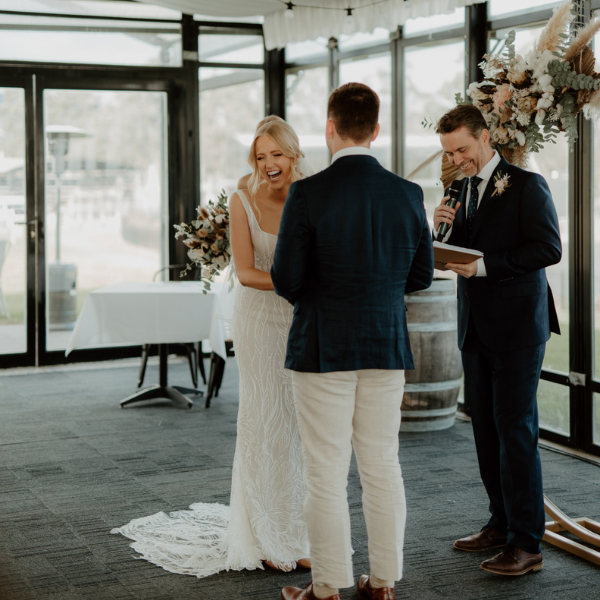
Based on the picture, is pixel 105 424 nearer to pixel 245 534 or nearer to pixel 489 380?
pixel 245 534

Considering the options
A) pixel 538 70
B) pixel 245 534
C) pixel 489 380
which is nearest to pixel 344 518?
pixel 245 534

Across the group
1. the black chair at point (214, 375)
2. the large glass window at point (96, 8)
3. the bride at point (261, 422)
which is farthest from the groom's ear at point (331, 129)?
the large glass window at point (96, 8)

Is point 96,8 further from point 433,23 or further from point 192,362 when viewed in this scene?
point 192,362

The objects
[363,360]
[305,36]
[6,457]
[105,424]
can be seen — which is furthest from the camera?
[305,36]

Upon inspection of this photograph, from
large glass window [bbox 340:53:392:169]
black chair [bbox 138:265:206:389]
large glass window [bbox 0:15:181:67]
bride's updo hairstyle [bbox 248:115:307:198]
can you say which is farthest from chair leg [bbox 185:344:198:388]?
bride's updo hairstyle [bbox 248:115:307:198]

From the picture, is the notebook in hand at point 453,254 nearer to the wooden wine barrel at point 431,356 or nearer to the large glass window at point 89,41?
the wooden wine barrel at point 431,356

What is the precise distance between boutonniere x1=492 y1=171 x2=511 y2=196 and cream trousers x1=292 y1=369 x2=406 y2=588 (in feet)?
2.71

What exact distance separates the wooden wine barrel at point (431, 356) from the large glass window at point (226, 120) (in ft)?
10.3

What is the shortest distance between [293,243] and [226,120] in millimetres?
5501

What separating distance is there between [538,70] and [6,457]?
10.8 ft

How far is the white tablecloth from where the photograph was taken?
17.7 ft

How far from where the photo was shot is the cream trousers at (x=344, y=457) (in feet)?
7.85

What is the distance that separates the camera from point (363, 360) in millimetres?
2340

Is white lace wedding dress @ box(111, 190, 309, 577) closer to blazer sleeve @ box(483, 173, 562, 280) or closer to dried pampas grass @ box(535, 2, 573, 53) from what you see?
blazer sleeve @ box(483, 173, 562, 280)
